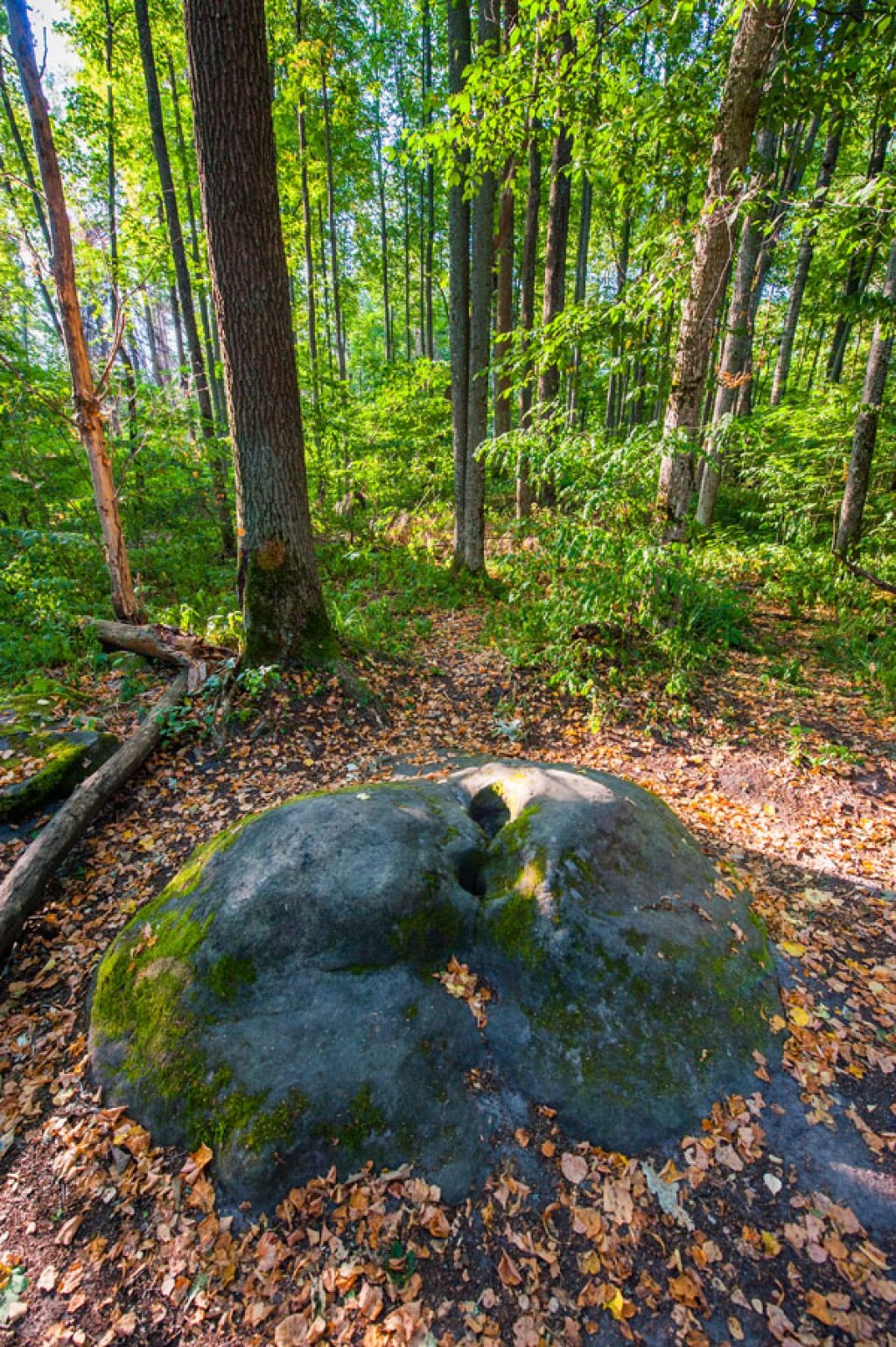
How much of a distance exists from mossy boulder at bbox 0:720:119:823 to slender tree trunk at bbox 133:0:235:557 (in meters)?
5.91

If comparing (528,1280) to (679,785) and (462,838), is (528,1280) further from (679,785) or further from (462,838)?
(679,785)

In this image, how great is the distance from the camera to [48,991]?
10.4 ft

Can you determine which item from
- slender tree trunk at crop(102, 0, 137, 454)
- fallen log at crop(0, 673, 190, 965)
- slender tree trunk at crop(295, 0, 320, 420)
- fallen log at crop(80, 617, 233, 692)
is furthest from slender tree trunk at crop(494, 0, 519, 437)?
fallen log at crop(0, 673, 190, 965)

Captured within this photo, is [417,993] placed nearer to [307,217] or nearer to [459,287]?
[459,287]

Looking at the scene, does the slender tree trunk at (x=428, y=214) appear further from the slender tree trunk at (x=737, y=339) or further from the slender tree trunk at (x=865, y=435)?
the slender tree trunk at (x=865, y=435)

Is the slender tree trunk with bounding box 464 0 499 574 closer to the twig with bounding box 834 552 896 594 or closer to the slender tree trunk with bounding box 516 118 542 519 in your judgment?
the slender tree trunk with bounding box 516 118 542 519

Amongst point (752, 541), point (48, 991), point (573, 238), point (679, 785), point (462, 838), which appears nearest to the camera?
point (48, 991)

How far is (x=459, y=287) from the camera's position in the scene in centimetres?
864

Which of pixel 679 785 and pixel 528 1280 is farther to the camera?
pixel 679 785

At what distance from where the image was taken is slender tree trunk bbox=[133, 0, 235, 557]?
30.3ft

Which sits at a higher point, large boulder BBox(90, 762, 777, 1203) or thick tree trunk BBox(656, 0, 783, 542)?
thick tree trunk BBox(656, 0, 783, 542)

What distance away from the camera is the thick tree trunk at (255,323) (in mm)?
4371

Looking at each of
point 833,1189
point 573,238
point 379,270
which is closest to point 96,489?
point 833,1189

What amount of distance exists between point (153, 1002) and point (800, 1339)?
116 inches
